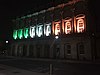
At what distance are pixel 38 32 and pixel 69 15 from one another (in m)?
10.9

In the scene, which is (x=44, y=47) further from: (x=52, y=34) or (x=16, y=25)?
(x=16, y=25)

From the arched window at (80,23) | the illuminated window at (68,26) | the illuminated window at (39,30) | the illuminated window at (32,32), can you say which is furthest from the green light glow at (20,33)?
the arched window at (80,23)

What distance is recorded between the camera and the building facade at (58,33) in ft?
109

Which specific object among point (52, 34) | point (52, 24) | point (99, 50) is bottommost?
point (99, 50)

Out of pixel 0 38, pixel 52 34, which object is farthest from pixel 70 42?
pixel 0 38

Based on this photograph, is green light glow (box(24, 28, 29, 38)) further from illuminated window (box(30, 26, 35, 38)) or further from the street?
the street

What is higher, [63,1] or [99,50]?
[63,1]

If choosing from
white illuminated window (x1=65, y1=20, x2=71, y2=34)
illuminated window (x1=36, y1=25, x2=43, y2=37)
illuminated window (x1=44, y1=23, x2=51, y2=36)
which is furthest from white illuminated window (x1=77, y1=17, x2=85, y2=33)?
illuminated window (x1=36, y1=25, x2=43, y2=37)

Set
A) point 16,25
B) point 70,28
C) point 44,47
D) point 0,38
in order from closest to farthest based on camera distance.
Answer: point 70,28, point 44,47, point 16,25, point 0,38

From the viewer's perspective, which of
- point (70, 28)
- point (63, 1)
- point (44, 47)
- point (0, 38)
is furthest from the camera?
point (0, 38)

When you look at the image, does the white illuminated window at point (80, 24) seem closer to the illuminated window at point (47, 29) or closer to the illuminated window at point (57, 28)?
the illuminated window at point (57, 28)

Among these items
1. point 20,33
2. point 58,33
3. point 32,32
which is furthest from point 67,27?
point 20,33

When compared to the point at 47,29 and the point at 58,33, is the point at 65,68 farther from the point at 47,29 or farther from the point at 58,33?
the point at 47,29

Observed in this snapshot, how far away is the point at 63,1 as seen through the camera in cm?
3866
